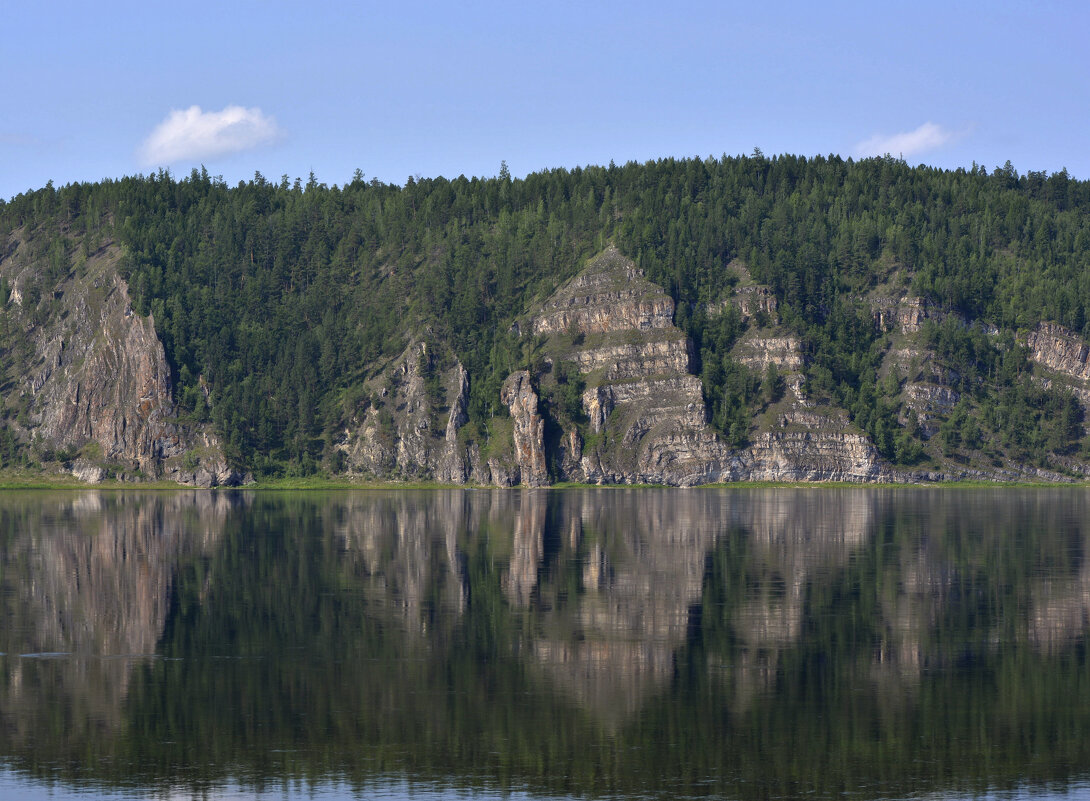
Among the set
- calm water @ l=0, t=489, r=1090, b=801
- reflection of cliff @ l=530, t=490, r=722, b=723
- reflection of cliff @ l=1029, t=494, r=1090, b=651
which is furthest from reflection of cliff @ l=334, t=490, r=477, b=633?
reflection of cliff @ l=1029, t=494, r=1090, b=651

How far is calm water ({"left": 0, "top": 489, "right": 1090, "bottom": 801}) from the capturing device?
53.2 m

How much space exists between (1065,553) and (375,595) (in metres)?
68.5

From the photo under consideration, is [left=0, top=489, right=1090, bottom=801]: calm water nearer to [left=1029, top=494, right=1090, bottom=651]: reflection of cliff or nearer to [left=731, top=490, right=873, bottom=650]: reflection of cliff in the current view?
[left=1029, top=494, right=1090, bottom=651]: reflection of cliff

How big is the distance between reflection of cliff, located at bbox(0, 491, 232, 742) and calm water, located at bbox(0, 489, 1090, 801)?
1.18 feet

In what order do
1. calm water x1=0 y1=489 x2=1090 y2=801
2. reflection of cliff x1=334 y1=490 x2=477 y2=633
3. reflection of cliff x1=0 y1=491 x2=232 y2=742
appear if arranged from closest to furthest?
calm water x1=0 y1=489 x2=1090 y2=801, reflection of cliff x1=0 y1=491 x2=232 y2=742, reflection of cliff x1=334 y1=490 x2=477 y2=633

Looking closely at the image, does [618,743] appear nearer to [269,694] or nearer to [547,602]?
[269,694]

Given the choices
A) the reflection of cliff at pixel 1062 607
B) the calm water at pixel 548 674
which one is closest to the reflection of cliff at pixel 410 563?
the calm water at pixel 548 674

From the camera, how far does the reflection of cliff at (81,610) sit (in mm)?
66188

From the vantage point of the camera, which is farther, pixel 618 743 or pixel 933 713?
pixel 933 713

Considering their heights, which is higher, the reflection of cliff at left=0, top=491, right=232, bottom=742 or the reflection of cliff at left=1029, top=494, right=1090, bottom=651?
the reflection of cliff at left=0, top=491, right=232, bottom=742

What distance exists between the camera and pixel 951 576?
361 ft

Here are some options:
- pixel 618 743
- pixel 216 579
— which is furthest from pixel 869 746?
pixel 216 579

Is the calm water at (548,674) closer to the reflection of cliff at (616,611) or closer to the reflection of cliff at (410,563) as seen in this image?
the reflection of cliff at (616,611)

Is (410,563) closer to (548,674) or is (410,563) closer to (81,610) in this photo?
(81,610)
